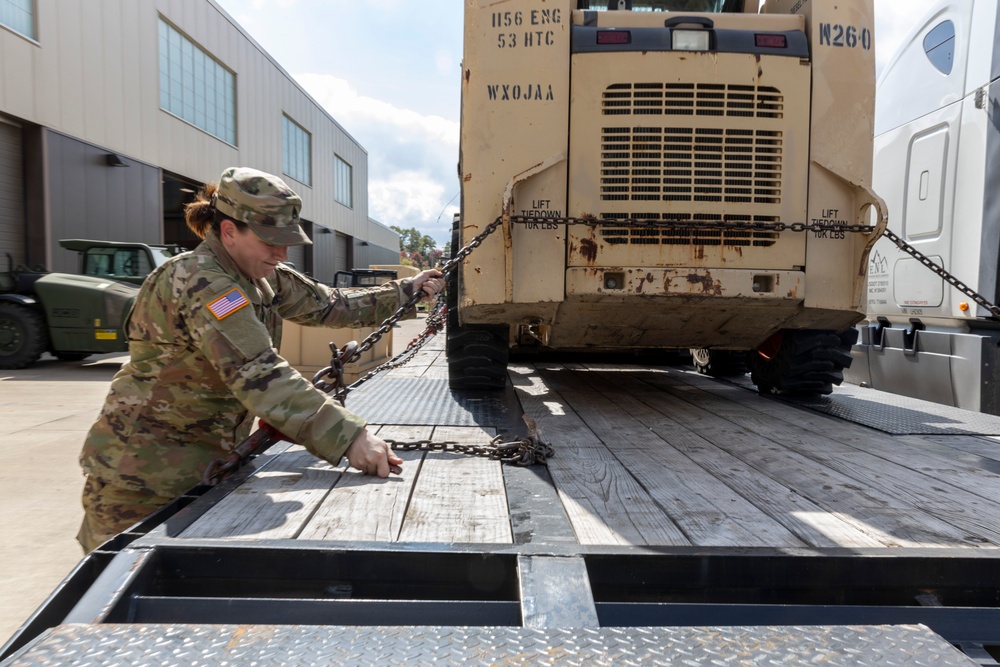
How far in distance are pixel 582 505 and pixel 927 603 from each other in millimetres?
926

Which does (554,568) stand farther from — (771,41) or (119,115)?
(119,115)

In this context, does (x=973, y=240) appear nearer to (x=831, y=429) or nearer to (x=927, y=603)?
(x=831, y=429)

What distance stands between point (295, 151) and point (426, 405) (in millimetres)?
25882

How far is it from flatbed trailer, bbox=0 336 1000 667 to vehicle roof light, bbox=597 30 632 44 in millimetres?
2199

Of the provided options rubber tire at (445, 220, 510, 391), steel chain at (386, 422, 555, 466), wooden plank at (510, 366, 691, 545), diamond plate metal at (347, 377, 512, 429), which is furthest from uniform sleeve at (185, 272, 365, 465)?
rubber tire at (445, 220, 510, 391)

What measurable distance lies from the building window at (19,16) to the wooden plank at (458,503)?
1411 cm

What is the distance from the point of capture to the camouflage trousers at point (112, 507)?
2438 millimetres

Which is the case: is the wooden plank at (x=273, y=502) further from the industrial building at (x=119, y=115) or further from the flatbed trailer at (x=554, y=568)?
the industrial building at (x=119, y=115)

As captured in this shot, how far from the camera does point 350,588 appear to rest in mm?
1709

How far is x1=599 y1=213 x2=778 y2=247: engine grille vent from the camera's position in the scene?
12.1 ft

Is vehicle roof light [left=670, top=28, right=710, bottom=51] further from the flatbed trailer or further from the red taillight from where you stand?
the flatbed trailer

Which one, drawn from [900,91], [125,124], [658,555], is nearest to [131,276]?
[125,124]

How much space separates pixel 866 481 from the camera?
249cm

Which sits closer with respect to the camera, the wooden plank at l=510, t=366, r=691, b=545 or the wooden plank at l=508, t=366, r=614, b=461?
the wooden plank at l=510, t=366, r=691, b=545
